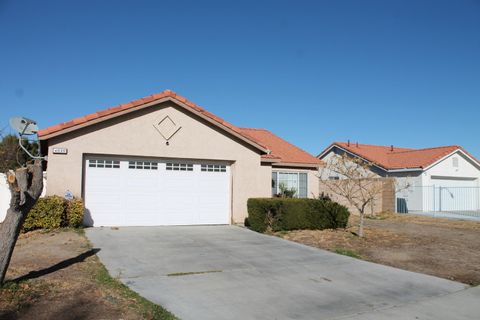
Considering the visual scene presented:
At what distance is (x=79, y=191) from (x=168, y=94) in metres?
4.50

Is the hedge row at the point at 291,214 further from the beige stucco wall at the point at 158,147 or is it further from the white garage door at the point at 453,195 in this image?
the white garage door at the point at 453,195

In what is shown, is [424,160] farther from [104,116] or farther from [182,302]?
[182,302]

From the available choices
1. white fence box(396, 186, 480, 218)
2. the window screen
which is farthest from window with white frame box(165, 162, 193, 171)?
white fence box(396, 186, 480, 218)

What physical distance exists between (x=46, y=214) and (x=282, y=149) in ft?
38.6

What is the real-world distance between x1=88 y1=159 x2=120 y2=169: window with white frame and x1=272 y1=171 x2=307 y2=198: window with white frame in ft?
24.3

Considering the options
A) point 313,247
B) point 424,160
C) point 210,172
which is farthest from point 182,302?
point 424,160

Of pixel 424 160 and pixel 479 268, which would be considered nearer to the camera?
pixel 479 268

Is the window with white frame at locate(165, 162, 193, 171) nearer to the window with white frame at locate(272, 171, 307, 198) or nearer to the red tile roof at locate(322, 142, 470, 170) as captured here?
the window with white frame at locate(272, 171, 307, 198)

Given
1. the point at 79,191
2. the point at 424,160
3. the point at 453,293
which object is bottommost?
the point at 453,293

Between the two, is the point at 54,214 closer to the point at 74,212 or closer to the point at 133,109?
the point at 74,212

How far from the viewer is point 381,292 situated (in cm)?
762

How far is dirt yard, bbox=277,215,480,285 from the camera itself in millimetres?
9875

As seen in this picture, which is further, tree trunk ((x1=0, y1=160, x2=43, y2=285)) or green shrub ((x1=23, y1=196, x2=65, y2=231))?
green shrub ((x1=23, y1=196, x2=65, y2=231))

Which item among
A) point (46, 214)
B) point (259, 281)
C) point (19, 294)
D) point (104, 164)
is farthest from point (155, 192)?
point (19, 294)
